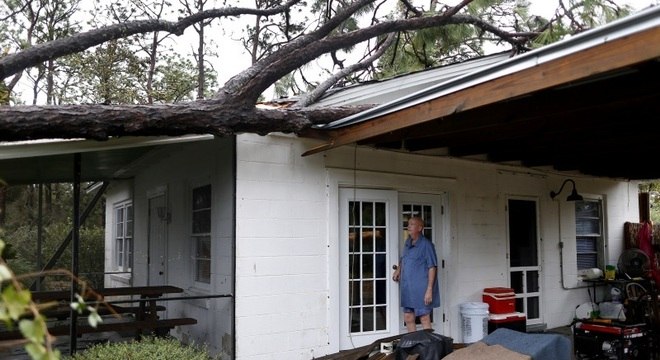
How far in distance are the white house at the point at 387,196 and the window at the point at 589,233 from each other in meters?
0.50

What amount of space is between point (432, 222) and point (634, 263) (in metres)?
4.58

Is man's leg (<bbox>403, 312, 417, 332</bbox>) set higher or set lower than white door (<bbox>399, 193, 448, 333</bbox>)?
lower

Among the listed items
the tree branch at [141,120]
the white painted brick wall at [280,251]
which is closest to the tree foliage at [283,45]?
the tree branch at [141,120]

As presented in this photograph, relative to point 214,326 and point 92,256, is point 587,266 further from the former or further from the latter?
point 92,256

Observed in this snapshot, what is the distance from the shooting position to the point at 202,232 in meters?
7.52

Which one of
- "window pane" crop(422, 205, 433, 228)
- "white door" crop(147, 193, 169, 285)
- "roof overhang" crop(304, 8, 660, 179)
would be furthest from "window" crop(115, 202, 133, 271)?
"roof overhang" crop(304, 8, 660, 179)

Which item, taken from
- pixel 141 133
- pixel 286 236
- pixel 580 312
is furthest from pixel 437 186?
pixel 141 133

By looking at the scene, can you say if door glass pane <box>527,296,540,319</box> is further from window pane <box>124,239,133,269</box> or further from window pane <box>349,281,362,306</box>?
window pane <box>124,239,133,269</box>

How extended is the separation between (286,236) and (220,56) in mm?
15084

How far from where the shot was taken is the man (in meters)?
6.93

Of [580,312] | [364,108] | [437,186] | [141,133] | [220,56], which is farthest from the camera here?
[220,56]

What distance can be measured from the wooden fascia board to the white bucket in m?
3.07

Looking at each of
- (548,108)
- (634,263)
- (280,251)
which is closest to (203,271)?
(280,251)

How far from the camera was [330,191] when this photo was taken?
680cm
